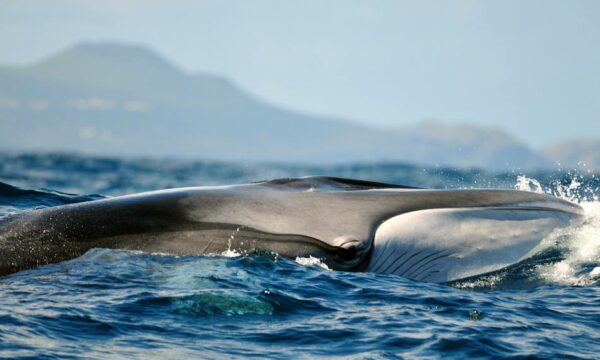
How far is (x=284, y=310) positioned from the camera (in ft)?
29.3

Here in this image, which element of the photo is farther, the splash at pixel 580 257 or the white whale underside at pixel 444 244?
the splash at pixel 580 257

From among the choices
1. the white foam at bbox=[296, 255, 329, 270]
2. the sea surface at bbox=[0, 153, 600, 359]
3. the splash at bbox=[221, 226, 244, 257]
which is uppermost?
the splash at bbox=[221, 226, 244, 257]

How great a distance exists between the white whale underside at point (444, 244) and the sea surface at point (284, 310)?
20 centimetres

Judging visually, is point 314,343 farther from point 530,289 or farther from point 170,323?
point 530,289

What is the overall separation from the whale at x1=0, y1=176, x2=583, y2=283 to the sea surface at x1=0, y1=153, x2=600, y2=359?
162 millimetres

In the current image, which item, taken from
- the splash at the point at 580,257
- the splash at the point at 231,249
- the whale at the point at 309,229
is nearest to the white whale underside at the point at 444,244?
the whale at the point at 309,229

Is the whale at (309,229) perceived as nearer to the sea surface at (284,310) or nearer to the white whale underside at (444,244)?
the white whale underside at (444,244)

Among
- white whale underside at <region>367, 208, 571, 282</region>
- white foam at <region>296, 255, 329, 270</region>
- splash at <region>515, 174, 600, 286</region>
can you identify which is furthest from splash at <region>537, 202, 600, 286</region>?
white foam at <region>296, 255, 329, 270</region>

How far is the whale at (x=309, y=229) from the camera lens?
981cm

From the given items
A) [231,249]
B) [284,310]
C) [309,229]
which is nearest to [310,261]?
[309,229]

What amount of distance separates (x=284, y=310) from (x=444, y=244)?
2.10 m

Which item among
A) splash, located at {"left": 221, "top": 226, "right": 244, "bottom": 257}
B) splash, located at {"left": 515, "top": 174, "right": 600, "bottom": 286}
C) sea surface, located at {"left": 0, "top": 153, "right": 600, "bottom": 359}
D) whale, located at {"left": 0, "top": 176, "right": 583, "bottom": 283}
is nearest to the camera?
sea surface, located at {"left": 0, "top": 153, "right": 600, "bottom": 359}

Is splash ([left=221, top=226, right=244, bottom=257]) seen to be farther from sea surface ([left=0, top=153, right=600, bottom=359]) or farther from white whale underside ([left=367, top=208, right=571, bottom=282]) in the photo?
white whale underside ([left=367, top=208, right=571, bottom=282])

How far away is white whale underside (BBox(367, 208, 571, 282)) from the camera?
392 inches
